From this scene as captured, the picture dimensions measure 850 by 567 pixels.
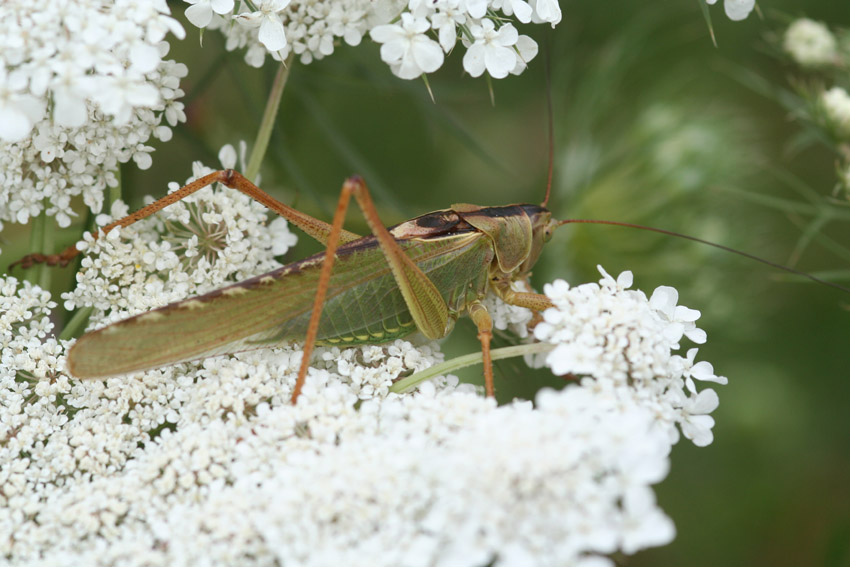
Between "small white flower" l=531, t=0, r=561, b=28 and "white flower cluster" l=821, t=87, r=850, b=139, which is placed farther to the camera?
"white flower cluster" l=821, t=87, r=850, b=139

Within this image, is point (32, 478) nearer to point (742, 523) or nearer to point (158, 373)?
point (158, 373)

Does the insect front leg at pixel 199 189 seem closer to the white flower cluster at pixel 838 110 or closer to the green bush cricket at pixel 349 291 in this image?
the green bush cricket at pixel 349 291

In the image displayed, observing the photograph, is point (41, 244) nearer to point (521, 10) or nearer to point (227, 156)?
point (227, 156)

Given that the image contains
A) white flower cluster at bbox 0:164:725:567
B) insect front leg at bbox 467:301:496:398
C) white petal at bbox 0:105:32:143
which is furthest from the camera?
insect front leg at bbox 467:301:496:398

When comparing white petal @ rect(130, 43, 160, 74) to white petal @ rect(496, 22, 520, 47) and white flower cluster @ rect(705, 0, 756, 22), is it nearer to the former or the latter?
white petal @ rect(496, 22, 520, 47)

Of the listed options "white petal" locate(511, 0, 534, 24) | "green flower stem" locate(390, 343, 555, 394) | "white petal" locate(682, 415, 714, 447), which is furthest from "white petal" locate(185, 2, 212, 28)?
"white petal" locate(682, 415, 714, 447)

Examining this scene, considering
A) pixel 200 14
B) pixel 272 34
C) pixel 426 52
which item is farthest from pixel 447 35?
pixel 200 14

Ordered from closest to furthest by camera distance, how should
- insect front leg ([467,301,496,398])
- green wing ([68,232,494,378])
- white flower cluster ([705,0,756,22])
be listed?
green wing ([68,232,494,378])
insect front leg ([467,301,496,398])
white flower cluster ([705,0,756,22])
